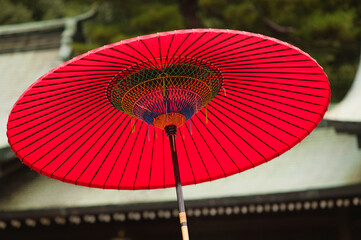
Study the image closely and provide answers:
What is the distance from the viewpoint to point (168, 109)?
4.61 feet

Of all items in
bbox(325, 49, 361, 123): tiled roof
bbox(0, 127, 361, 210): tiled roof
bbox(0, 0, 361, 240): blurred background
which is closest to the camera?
bbox(0, 0, 361, 240): blurred background

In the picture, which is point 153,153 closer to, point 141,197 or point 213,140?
point 213,140

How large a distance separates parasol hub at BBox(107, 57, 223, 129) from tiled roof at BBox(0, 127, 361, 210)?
3.03 meters

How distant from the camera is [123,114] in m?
1.63

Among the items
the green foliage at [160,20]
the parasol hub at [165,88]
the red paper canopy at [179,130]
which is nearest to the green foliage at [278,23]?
the green foliage at [160,20]

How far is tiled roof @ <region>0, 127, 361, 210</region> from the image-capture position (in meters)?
4.71

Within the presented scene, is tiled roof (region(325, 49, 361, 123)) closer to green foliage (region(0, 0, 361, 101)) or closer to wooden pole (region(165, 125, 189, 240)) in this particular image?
green foliage (region(0, 0, 361, 101))

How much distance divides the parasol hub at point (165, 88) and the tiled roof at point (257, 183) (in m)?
3.03

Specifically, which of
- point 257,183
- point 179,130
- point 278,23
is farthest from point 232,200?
point 278,23

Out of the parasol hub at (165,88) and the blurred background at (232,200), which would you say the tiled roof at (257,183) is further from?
the parasol hub at (165,88)

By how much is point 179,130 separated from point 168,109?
0.30 meters

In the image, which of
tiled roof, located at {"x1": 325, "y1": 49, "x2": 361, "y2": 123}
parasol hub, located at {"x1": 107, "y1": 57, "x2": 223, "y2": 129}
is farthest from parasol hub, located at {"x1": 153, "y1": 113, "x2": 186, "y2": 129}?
tiled roof, located at {"x1": 325, "y1": 49, "x2": 361, "y2": 123}

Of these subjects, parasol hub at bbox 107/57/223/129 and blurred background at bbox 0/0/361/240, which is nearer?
parasol hub at bbox 107/57/223/129

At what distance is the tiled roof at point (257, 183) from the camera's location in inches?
185
